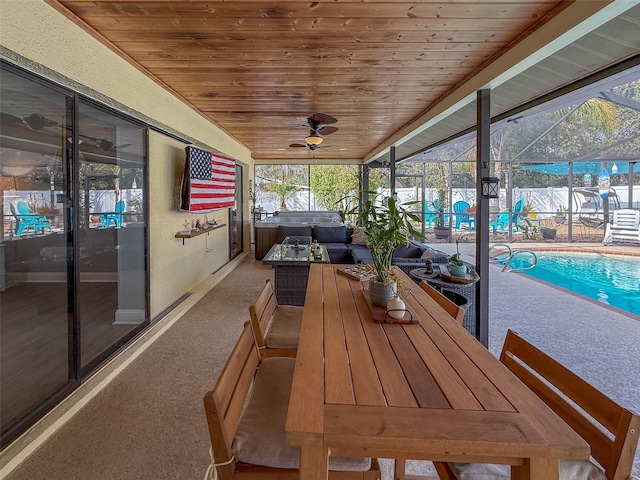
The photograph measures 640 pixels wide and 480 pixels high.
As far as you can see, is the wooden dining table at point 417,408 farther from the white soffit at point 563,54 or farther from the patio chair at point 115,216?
the patio chair at point 115,216

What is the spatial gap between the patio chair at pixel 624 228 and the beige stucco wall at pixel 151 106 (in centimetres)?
1079

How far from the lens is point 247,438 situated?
1.22m

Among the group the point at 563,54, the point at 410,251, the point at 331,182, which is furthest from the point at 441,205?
the point at 563,54

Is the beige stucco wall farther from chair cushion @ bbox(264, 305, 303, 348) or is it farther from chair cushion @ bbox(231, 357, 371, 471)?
chair cushion @ bbox(231, 357, 371, 471)

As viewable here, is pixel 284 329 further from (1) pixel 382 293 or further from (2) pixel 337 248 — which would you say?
(2) pixel 337 248

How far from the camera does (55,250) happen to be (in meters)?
2.33

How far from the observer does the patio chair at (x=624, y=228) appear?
352 inches

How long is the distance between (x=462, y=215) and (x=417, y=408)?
1095 centimetres

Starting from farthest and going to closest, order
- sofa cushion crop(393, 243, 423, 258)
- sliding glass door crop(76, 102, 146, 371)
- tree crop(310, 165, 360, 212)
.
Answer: tree crop(310, 165, 360, 212), sofa cushion crop(393, 243, 423, 258), sliding glass door crop(76, 102, 146, 371)

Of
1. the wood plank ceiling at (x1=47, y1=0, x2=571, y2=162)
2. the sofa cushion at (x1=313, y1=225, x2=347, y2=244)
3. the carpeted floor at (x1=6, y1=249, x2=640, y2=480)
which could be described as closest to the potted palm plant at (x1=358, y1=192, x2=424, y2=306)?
the carpeted floor at (x1=6, y1=249, x2=640, y2=480)

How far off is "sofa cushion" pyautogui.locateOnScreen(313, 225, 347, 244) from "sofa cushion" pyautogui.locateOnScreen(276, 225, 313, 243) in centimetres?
21

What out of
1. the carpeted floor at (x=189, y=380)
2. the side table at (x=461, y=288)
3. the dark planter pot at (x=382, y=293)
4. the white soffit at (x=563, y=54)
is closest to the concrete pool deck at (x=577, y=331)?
the carpeted floor at (x=189, y=380)

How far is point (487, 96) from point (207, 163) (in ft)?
12.0

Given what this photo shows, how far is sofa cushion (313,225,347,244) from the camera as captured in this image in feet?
23.7
